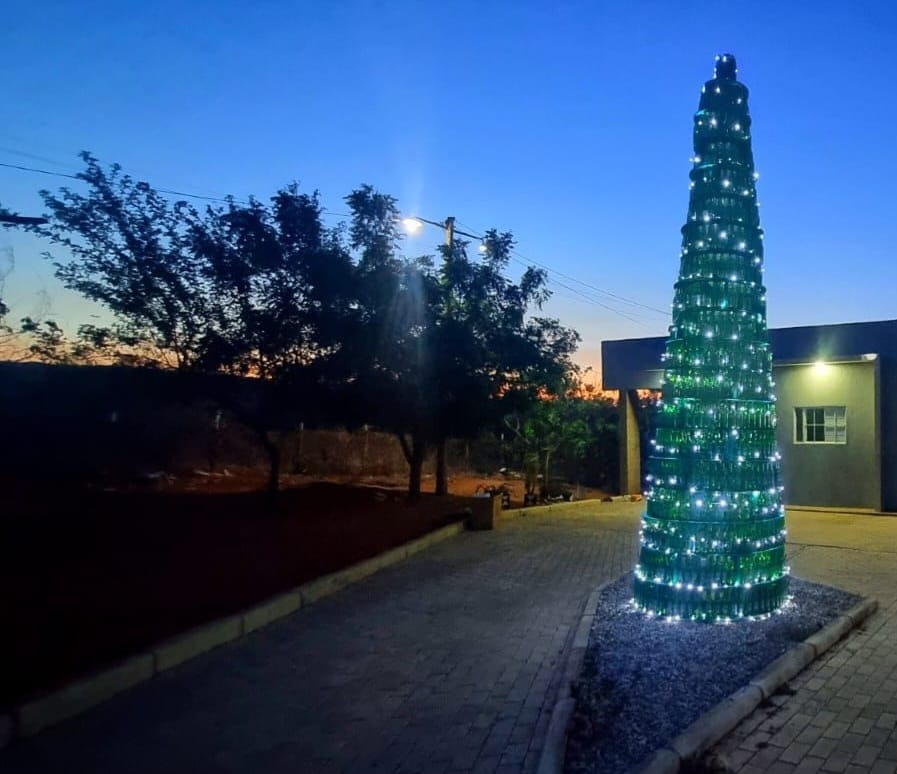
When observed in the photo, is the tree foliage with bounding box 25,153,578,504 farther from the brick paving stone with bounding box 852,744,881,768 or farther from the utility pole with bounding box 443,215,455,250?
the brick paving stone with bounding box 852,744,881,768

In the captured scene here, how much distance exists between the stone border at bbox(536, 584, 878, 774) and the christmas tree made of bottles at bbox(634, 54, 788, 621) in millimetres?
769

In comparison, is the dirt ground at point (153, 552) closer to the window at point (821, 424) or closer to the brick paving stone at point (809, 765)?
the brick paving stone at point (809, 765)

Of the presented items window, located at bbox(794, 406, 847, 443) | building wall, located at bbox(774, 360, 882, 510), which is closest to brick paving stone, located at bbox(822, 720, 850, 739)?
building wall, located at bbox(774, 360, 882, 510)

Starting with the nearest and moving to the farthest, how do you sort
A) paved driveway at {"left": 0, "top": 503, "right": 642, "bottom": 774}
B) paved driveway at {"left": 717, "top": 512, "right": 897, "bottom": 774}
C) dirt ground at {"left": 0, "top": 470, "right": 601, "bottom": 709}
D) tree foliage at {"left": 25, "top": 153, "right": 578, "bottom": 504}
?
paved driveway at {"left": 717, "top": 512, "right": 897, "bottom": 774} → paved driveway at {"left": 0, "top": 503, "right": 642, "bottom": 774} → dirt ground at {"left": 0, "top": 470, "right": 601, "bottom": 709} → tree foliage at {"left": 25, "top": 153, "right": 578, "bottom": 504}

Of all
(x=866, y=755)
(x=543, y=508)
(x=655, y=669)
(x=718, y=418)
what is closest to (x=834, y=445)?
(x=543, y=508)

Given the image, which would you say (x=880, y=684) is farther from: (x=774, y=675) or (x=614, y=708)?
(x=614, y=708)

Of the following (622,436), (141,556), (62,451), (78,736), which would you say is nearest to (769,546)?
(78,736)

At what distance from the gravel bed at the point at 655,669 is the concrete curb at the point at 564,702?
A: 5cm

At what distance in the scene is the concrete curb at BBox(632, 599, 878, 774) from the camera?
3.99m

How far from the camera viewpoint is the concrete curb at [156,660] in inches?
177

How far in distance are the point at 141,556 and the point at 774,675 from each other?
6934 millimetres

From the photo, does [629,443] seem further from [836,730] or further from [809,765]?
[809,765]

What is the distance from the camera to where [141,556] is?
905 centimetres

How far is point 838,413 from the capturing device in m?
16.1
